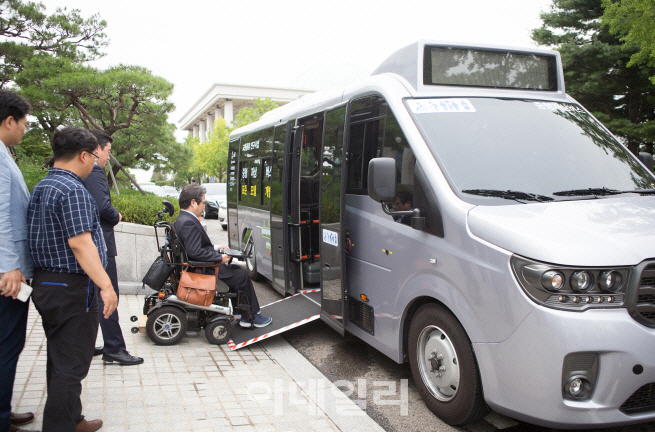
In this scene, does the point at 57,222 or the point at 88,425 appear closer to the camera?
the point at 57,222

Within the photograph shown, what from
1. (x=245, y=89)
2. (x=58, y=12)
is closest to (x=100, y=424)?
(x=58, y=12)

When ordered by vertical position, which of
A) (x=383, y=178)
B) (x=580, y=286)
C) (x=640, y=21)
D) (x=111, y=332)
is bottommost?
(x=111, y=332)

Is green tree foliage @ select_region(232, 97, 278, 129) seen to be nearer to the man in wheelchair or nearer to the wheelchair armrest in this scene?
the man in wheelchair

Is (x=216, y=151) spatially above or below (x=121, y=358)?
above

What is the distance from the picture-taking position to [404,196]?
406cm

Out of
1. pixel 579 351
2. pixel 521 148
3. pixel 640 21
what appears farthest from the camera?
pixel 640 21

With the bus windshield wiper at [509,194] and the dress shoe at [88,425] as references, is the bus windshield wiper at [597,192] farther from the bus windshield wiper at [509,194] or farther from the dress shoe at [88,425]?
the dress shoe at [88,425]

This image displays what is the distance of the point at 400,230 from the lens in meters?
4.09

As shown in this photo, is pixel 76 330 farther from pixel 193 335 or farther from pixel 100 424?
pixel 193 335

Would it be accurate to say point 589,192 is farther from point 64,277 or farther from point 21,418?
point 21,418

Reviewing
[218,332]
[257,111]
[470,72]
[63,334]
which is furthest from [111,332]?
[257,111]

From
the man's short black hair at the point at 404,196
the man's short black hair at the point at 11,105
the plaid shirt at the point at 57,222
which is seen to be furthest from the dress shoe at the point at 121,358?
the man's short black hair at the point at 404,196

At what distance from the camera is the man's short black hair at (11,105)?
10.2 ft

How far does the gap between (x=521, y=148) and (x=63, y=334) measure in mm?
3512
